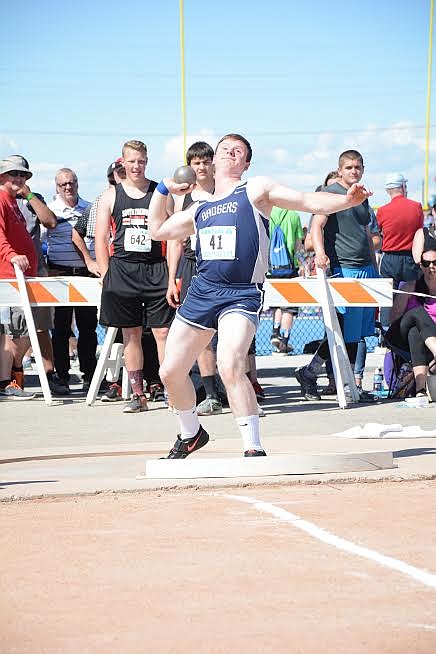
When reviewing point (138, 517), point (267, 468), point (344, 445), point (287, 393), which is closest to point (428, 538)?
point (138, 517)

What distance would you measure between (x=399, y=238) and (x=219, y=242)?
668 cm

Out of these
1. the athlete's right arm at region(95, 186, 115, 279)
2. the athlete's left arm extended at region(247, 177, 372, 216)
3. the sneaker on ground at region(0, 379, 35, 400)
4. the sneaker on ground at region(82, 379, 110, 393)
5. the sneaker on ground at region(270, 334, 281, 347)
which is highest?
the athlete's left arm extended at region(247, 177, 372, 216)

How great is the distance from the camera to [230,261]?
7633 mm

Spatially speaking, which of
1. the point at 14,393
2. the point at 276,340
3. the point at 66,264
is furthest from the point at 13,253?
the point at 276,340

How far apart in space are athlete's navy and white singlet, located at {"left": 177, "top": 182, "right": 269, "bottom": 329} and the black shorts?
3.57m

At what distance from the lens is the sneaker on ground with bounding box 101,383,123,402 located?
1270 centimetres

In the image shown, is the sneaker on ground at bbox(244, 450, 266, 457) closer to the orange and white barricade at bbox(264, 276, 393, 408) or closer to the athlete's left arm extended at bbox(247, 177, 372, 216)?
the athlete's left arm extended at bbox(247, 177, 372, 216)

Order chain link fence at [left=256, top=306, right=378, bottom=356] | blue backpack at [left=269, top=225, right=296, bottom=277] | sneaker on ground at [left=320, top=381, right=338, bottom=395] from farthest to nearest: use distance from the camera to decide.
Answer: chain link fence at [left=256, top=306, right=378, bottom=356], blue backpack at [left=269, top=225, right=296, bottom=277], sneaker on ground at [left=320, top=381, right=338, bottom=395]

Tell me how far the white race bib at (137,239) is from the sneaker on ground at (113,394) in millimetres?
2049

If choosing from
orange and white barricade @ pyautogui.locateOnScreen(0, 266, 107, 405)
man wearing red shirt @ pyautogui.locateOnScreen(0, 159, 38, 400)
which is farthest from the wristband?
man wearing red shirt @ pyautogui.locateOnScreen(0, 159, 38, 400)

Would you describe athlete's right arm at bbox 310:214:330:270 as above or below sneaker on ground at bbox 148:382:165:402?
above

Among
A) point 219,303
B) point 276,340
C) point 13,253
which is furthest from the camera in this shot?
point 276,340

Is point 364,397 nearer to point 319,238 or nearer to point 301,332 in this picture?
point 319,238

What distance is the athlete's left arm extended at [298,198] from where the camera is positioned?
24.0ft
